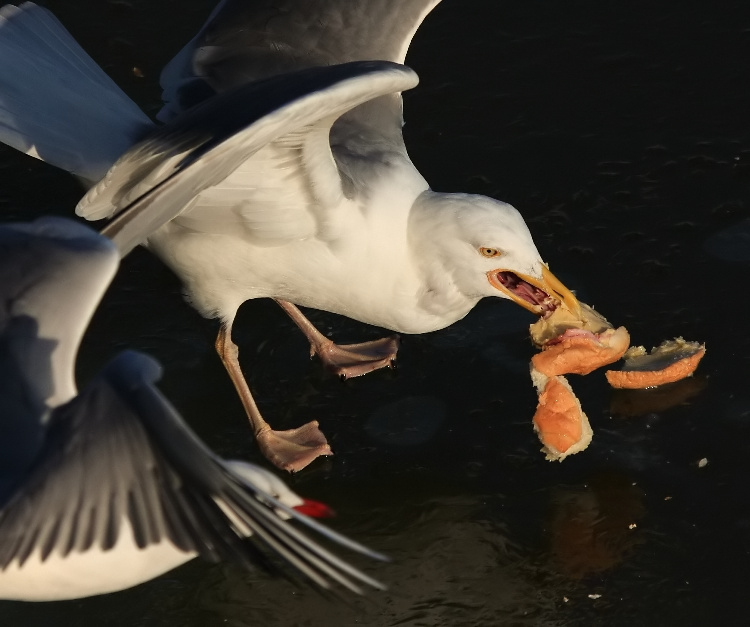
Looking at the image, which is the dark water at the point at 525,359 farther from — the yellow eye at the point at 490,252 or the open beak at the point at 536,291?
the yellow eye at the point at 490,252

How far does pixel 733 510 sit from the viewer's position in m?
4.02

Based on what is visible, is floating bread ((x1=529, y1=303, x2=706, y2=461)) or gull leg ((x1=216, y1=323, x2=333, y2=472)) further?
gull leg ((x1=216, y1=323, x2=333, y2=472))

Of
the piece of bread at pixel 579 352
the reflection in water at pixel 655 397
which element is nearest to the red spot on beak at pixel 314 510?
the piece of bread at pixel 579 352

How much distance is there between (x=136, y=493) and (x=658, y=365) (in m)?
2.26

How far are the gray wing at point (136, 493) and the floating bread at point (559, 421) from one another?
1449mm

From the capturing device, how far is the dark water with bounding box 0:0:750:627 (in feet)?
12.6

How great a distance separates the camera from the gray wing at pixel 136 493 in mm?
2738

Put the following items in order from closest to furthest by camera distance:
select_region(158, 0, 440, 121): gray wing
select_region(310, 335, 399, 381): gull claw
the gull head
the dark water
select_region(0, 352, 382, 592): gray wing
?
select_region(0, 352, 382, 592): gray wing, the dark water, the gull head, select_region(310, 335, 399, 381): gull claw, select_region(158, 0, 440, 121): gray wing

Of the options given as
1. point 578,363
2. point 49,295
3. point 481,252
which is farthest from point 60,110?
point 578,363

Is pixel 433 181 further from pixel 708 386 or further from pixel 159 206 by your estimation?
pixel 159 206

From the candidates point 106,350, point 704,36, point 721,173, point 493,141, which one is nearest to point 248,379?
point 106,350

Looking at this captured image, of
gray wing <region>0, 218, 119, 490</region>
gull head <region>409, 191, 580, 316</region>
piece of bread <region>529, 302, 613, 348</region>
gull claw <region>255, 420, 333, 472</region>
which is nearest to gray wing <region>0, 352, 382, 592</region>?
gray wing <region>0, 218, 119, 490</region>

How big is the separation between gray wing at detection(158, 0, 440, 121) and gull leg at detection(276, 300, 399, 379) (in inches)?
39.0

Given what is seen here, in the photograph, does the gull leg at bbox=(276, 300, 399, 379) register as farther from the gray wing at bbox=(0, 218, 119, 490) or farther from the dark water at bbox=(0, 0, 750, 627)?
the gray wing at bbox=(0, 218, 119, 490)
